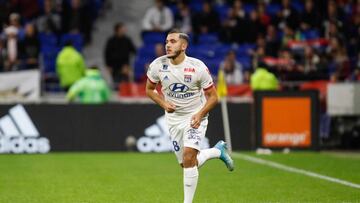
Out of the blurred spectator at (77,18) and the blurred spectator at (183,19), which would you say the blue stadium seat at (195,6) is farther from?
the blurred spectator at (77,18)

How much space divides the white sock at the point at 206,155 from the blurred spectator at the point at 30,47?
1346 cm

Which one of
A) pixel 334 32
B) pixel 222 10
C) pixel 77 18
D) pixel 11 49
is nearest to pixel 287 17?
pixel 334 32

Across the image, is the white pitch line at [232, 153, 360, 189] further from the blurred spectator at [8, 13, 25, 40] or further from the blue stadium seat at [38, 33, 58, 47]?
the blue stadium seat at [38, 33, 58, 47]

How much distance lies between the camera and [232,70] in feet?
80.1

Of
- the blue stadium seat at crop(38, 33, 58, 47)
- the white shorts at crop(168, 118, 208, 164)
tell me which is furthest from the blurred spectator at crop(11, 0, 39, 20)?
the white shorts at crop(168, 118, 208, 164)

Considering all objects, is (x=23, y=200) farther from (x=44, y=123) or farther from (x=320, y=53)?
(x=320, y=53)

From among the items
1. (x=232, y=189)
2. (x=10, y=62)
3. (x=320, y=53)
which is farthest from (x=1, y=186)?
(x=320, y=53)

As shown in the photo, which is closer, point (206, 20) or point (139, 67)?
point (139, 67)

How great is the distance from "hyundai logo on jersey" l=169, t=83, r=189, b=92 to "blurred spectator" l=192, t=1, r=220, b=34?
1565 centimetres

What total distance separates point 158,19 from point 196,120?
626 inches

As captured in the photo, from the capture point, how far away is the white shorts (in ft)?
36.5

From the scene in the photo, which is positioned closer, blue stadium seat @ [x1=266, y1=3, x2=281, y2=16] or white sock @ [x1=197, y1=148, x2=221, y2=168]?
white sock @ [x1=197, y1=148, x2=221, y2=168]

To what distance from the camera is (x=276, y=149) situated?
21359 mm

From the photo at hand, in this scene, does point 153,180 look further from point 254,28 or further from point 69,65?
point 254,28
